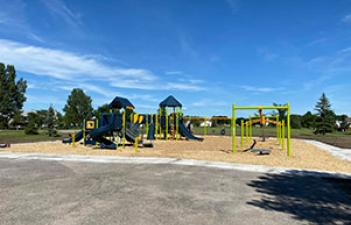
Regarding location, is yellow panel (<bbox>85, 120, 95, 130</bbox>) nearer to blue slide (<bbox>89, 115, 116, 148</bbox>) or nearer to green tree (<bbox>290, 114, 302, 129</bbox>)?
blue slide (<bbox>89, 115, 116, 148</bbox>)

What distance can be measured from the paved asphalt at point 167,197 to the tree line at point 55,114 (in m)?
19.6

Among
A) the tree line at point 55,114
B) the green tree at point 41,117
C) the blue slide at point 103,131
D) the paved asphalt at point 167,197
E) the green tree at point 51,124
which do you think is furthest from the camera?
the green tree at point 41,117

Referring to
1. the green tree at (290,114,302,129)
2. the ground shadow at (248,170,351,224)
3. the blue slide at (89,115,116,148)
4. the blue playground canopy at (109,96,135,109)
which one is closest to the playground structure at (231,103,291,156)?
the ground shadow at (248,170,351,224)

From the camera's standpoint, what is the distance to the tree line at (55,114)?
1416 inches

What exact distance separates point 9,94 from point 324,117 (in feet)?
196

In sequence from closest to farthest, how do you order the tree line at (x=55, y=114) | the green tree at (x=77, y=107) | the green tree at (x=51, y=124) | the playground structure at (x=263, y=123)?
the playground structure at (x=263, y=123) → the green tree at (x=51, y=124) → the tree line at (x=55, y=114) → the green tree at (x=77, y=107)

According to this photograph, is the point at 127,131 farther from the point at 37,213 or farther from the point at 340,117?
the point at 340,117

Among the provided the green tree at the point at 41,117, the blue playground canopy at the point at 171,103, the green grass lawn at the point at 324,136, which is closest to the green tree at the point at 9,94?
the green tree at the point at 41,117

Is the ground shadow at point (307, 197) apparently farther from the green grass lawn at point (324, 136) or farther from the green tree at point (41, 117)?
the green tree at point (41, 117)

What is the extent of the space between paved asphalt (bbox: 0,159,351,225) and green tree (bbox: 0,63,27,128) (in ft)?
184

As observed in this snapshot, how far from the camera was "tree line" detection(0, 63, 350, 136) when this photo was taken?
36.0 metres

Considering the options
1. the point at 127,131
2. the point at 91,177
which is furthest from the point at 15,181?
the point at 127,131

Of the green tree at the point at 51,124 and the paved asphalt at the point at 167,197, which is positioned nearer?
the paved asphalt at the point at 167,197

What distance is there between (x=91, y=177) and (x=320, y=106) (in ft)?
148
